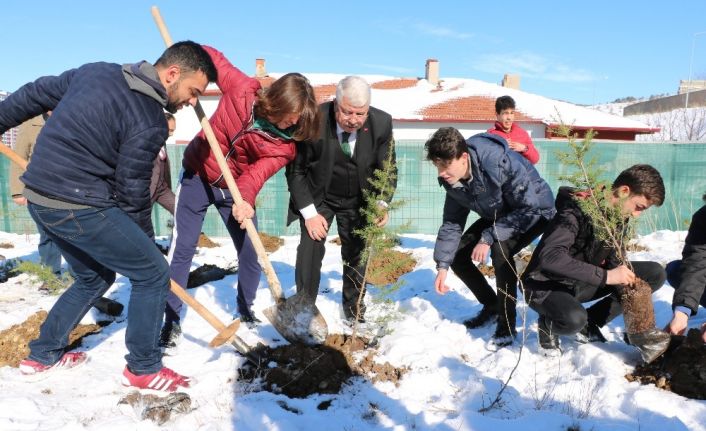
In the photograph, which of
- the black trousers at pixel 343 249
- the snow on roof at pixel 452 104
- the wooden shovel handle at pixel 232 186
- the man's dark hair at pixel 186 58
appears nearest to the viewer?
the man's dark hair at pixel 186 58

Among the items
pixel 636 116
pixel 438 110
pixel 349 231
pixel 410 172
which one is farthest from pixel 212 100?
pixel 636 116

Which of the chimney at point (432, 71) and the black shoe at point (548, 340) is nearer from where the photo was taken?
the black shoe at point (548, 340)

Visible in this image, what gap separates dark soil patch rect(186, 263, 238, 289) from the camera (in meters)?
5.26

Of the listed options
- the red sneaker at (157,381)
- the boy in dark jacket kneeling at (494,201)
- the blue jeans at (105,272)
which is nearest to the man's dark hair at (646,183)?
the boy in dark jacket kneeling at (494,201)

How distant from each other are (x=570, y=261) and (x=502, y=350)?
2.80 ft

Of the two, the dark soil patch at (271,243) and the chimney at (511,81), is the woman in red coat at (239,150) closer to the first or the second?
the dark soil patch at (271,243)

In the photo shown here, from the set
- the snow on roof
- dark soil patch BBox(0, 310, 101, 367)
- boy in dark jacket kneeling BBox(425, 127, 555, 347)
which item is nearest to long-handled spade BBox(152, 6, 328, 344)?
boy in dark jacket kneeling BBox(425, 127, 555, 347)

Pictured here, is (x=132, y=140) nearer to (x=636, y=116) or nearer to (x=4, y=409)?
(x=4, y=409)

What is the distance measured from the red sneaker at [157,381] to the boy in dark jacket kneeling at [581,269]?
7.79 ft

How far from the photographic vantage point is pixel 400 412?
267 centimetres

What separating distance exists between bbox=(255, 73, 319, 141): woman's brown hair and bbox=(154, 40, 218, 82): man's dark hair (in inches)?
16.6

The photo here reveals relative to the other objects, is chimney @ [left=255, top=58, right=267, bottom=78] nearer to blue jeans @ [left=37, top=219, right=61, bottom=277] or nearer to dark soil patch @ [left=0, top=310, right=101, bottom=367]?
blue jeans @ [left=37, top=219, right=61, bottom=277]

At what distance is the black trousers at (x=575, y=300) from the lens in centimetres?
312

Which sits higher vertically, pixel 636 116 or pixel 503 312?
pixel 636 116
